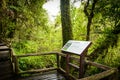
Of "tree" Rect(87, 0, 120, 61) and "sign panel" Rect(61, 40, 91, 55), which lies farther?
"tree" Rect(87, 0, 120, 61)

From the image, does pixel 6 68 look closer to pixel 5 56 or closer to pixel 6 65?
pixel 6 65

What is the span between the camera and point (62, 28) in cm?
688

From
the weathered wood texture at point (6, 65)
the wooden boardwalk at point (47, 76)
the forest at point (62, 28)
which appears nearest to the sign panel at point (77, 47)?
the wooden boardwalk at point (47, 76)

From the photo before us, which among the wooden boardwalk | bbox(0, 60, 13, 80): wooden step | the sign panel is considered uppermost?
the sign panel

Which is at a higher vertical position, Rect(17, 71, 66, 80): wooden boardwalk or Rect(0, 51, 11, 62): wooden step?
Rect(0, 51, 11, 62): wooden step

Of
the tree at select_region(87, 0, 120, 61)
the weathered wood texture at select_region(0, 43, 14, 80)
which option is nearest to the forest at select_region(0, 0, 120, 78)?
the tree at select_region(87, 0, 120, 61)

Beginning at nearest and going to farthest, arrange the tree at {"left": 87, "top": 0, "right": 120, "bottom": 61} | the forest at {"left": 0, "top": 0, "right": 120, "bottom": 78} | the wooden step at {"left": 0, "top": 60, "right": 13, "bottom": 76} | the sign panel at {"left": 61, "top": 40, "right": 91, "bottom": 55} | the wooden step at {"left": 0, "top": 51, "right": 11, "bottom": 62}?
1. the sign panel at {"left": 61, "top": 40, "right": 91, "bottom": 55}
2. the wooden step at {"left": 0, "top": 60, "right": 13, "bottom": 76}
3. the wooden step at {"left": 0, "top": 51, "right": 11, "bottom": 62}
4. the tree at {"left": 87, "top": 0, "right": 120, "bottom": 61}
5. the forest at {"left": 0, "top": 0, "right": 120, "bottom": 78}

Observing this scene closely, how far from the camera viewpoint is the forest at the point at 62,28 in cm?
614

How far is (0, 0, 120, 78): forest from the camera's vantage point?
6141 millimetres

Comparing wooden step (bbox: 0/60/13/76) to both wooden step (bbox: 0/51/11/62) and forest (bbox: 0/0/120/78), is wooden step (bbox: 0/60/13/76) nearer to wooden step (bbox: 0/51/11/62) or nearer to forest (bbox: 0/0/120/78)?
wooden step (bbox: 0/51/11/62)

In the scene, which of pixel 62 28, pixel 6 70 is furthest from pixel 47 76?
pixel 62 28

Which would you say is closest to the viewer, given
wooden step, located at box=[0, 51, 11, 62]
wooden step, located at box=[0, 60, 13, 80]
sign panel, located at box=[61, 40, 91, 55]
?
sign panel, located at box=[61, 40, 91, 55]

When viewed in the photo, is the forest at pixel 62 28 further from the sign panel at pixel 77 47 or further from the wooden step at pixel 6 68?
the wooden step at pixel 6 68

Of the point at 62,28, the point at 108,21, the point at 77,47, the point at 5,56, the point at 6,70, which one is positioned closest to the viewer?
the point at 77,47
